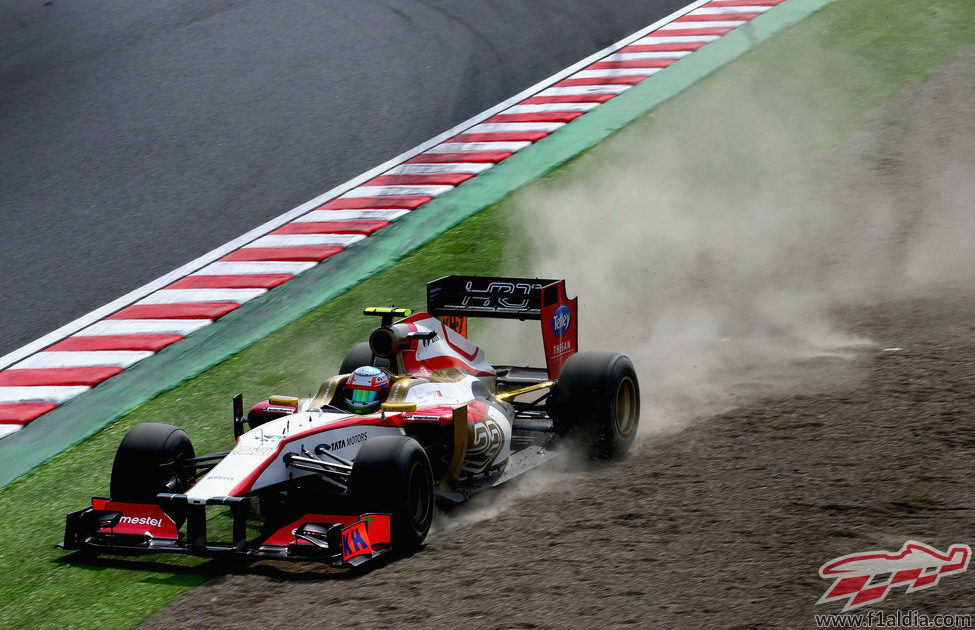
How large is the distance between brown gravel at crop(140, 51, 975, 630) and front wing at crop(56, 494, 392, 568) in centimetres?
18

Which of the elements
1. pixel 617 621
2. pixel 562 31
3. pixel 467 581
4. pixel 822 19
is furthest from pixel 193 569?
pixel 822 19

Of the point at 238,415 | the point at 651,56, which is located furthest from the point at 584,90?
the point at 238,415

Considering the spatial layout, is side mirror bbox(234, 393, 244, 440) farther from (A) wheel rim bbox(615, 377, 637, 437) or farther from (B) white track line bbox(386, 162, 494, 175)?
(B) white track line bbox(386, 162, 494, 175)

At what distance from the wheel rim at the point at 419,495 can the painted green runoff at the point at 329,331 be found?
52.7 inches

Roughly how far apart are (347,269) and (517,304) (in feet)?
11.8

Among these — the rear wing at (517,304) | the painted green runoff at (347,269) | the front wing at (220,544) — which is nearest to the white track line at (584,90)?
the painted green runoff at (347,269)

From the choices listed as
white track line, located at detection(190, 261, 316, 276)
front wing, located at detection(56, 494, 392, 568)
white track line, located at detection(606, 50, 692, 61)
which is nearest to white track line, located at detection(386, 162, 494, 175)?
white track line, located at detection(190, 261, 316, 276)

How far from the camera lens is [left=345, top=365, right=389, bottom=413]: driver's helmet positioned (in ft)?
26.6

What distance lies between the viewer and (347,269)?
41.4 feet

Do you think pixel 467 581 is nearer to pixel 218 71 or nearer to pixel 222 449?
pixel 222 449

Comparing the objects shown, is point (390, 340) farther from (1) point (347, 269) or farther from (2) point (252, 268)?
(2) point (252, 268)

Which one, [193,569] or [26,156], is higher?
[26,156]

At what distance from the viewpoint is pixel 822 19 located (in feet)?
58.5

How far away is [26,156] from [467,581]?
36.3 feet
